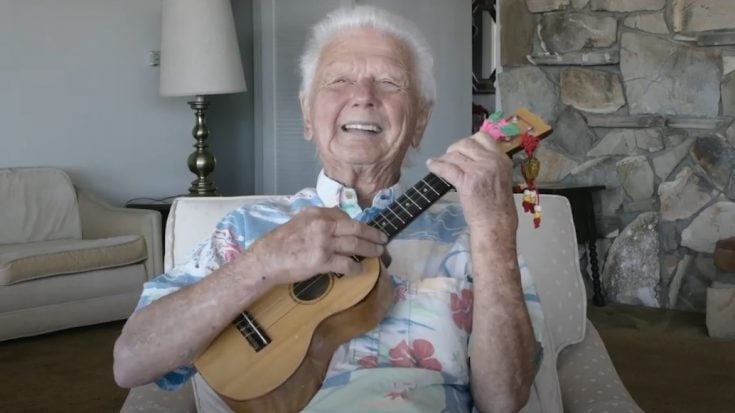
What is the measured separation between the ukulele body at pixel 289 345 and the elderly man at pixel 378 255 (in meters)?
0.03

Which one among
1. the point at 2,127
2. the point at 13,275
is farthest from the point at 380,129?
the point at 2,127

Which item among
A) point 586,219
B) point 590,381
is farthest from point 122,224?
point 590,381

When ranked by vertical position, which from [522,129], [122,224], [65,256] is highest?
[522,129]

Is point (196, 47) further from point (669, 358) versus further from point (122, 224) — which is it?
point (669, 358)

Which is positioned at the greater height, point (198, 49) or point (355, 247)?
point (198, 49)

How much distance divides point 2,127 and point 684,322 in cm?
331

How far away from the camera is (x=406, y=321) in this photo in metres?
1.36

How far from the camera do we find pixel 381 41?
1.55 metres

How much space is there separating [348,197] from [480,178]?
0.35 m

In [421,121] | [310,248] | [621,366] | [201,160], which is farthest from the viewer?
[201,160]

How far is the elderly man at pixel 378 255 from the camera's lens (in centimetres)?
121

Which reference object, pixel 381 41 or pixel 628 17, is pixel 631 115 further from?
pixel 381 41

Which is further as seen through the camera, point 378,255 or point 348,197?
point 348,197

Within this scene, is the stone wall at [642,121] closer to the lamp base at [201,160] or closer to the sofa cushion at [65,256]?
the lamp base at [201,160]
